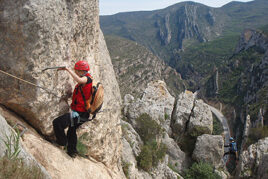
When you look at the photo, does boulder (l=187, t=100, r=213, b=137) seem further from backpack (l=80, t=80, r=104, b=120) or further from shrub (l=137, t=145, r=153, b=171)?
backpack (l=80, t=80, r=104, b=120)

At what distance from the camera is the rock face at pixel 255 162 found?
1527cm

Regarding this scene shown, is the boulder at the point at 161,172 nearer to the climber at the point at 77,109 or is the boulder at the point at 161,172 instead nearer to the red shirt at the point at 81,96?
the climber at the point at 77,109

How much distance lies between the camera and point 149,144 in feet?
45.4

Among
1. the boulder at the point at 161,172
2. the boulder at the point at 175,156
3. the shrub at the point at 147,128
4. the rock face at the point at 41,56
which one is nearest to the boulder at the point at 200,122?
the boulder at the point at 175,156

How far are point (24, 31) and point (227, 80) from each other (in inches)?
3450

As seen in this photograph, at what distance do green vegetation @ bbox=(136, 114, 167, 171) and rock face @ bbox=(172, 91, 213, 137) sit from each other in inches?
165

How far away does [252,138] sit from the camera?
3259 centimetres

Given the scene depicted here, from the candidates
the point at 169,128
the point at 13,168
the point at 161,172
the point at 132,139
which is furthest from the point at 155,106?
the point at 13,168

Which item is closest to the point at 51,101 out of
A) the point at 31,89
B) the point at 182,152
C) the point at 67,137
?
the point at 31,89

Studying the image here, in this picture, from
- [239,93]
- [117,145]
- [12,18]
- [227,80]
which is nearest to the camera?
[12,18]

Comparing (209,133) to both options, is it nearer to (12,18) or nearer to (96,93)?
(96,93)

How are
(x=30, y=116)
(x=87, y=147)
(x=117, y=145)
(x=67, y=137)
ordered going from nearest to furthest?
(x=30, y=116) → (x=67, y=137) → (x=87, y=147) → (x=117, y=145)

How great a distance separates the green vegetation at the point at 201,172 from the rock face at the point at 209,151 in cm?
113

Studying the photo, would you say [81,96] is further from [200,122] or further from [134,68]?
[134,68]
